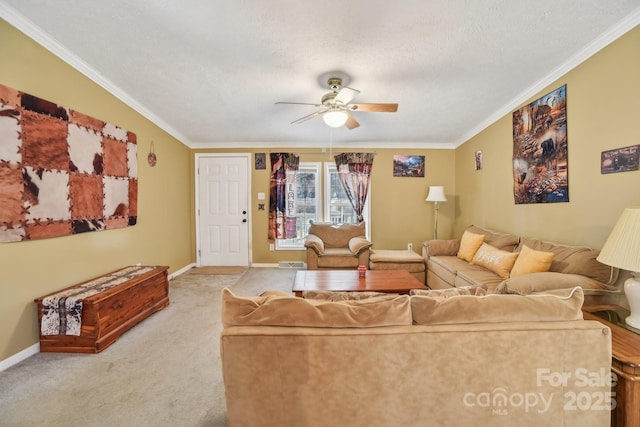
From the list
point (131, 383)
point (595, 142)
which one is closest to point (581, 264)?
point (595, 142)

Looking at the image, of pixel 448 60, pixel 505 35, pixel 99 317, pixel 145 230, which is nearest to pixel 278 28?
pixel 448 60

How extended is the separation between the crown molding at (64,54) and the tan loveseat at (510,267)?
154 inches

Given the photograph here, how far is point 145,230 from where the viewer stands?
3.66 metres

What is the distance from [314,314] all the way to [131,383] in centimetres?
165

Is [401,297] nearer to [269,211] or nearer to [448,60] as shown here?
[448,60]

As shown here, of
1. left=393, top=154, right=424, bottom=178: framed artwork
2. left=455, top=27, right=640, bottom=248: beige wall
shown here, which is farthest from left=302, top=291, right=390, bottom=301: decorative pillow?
left=393, top=154, right=424, bottom=178: framed artwork

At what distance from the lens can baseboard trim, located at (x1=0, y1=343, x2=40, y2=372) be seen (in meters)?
1.98

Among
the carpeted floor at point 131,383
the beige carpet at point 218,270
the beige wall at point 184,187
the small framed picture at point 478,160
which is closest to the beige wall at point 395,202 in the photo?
the beige wall at point 184,187

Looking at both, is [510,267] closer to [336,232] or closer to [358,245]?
[358,245]

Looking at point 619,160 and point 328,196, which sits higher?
point 619,160

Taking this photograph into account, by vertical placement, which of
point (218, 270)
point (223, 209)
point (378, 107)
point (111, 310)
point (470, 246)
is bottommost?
point (218, 270)

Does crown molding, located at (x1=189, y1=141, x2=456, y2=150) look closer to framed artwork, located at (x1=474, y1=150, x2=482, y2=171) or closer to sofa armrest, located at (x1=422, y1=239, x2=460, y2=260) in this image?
framed artwork, located at (x1=474, y1=150, x2=482, y2=171)

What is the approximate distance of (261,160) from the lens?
506 cm

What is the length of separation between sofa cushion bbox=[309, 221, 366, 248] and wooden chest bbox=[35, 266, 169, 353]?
252cm
